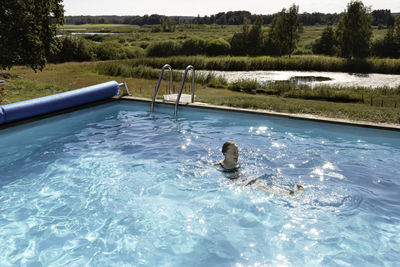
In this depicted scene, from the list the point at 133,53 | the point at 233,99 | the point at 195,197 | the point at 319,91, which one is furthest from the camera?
the point at 133,53

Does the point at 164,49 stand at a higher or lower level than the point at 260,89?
higher

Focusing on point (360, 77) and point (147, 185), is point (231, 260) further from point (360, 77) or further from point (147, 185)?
point (360, 77)

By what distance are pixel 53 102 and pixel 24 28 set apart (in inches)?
94.2

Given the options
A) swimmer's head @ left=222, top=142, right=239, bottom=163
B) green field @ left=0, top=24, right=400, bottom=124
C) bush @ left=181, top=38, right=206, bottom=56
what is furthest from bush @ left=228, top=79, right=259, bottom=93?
bush @ left=181, top=38, right=206, bottom=56

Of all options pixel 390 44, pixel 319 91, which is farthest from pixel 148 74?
Result: pixel 390 44

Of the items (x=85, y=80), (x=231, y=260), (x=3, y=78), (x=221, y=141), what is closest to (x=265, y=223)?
(x=231, y=260)

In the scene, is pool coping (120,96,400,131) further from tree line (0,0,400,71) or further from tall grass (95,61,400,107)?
tree line (0,0,400,71)

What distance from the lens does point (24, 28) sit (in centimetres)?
954

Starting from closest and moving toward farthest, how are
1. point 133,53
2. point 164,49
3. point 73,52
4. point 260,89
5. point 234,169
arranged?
point 234,169 → point 260,89 → point 73,52 → point 133,53 → point 164,49

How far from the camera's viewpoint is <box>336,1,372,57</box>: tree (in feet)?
83.6

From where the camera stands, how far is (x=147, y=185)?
644cm

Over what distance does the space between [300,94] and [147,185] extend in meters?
9.03

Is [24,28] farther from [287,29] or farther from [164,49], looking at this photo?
[164,49]

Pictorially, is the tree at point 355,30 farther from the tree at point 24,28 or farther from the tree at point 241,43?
the tree at point 24,28
